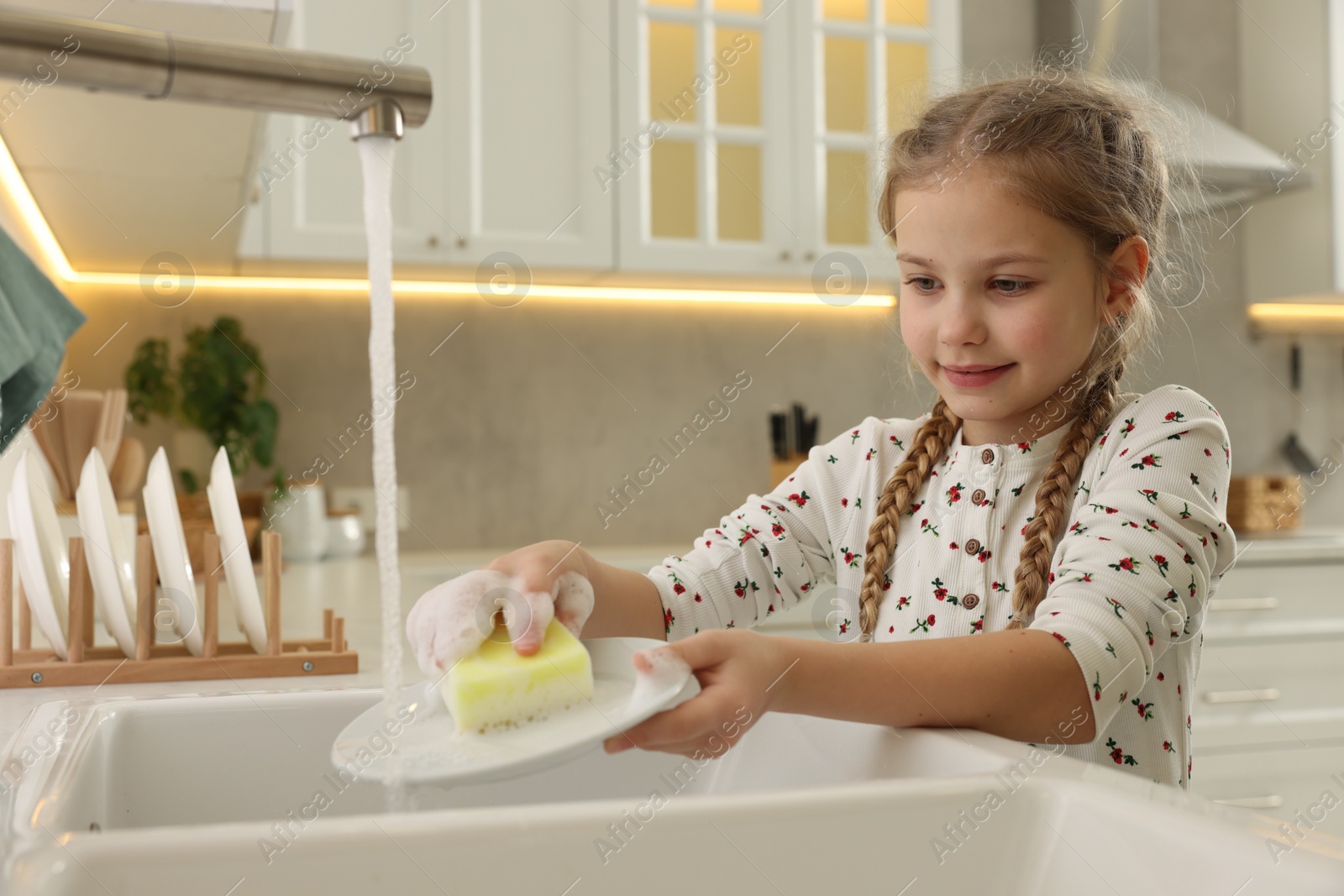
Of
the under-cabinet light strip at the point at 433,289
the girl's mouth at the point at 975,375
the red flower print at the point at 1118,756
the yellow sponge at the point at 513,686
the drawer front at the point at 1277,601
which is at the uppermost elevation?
the under-cabinet light strip at the point at 433,289

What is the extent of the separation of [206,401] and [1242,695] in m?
2.08

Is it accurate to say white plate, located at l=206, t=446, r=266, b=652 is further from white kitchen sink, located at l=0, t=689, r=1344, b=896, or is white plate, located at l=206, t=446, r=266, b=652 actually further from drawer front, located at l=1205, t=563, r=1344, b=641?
drawer front, located at l=1205, t=563, r=1344, b=641

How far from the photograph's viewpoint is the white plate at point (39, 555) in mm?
911

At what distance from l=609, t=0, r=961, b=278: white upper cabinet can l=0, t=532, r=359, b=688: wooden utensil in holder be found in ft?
4.64

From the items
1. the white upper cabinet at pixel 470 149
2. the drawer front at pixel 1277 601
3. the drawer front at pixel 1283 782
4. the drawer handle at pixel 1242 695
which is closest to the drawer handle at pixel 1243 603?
the drawer front at pixel 1277 601

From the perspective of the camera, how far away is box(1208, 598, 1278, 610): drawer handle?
7.16 ft

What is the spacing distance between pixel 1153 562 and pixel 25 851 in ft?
1.98

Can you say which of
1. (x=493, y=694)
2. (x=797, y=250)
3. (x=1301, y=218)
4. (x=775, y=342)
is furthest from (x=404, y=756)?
(x=1301, y=218)

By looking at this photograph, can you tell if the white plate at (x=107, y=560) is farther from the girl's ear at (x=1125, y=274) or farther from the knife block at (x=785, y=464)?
the knife block at (x=785, y=464)

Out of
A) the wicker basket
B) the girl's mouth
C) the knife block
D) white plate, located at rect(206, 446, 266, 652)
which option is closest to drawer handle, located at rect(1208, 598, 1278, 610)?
the wicker basket

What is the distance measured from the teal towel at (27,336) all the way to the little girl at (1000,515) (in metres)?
0.41

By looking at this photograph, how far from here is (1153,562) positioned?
2.25ft

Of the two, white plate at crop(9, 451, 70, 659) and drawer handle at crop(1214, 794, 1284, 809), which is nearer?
white plate at crop(9, 451, 70, 659)

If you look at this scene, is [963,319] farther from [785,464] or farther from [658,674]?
[785,464]
